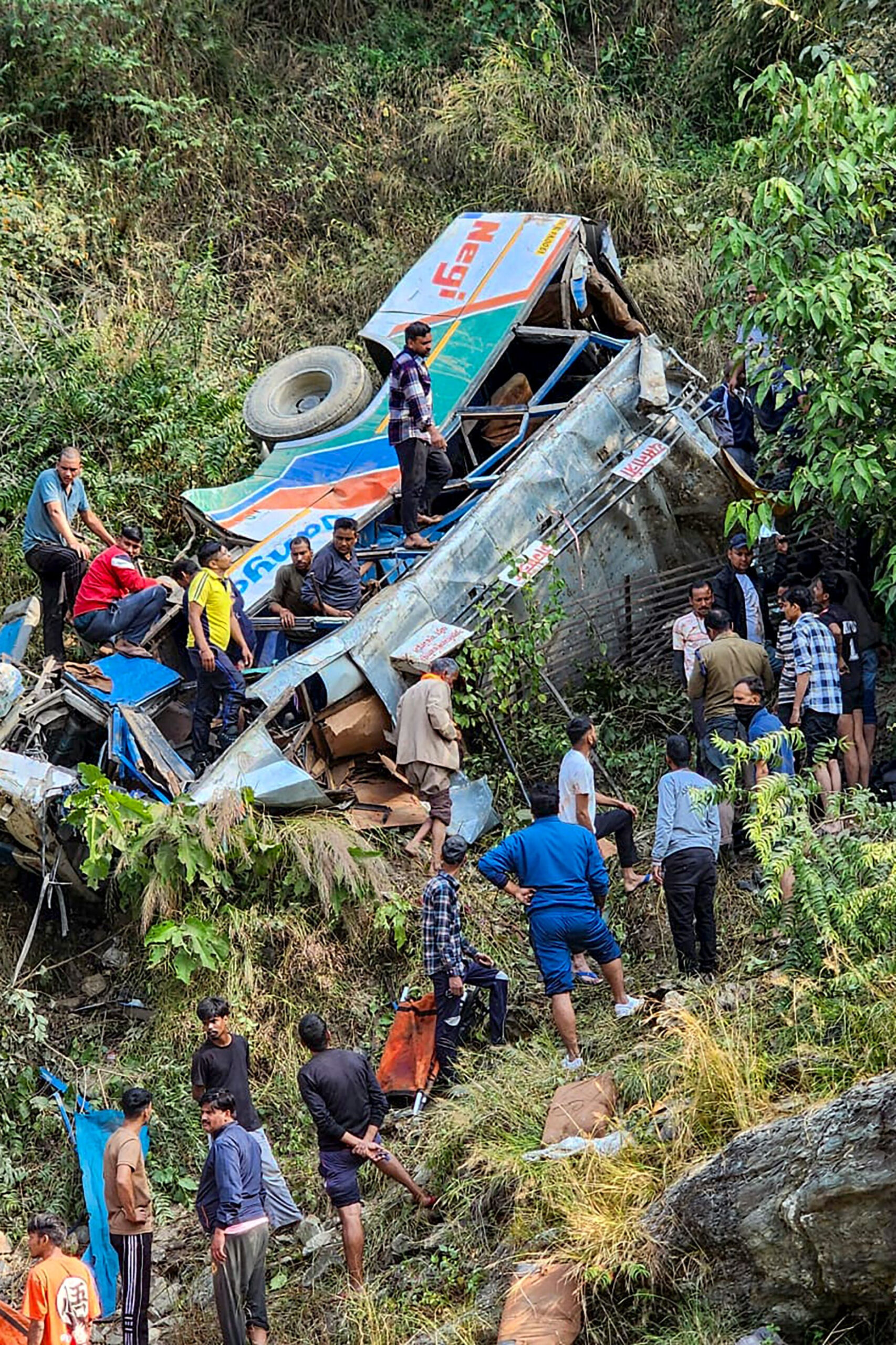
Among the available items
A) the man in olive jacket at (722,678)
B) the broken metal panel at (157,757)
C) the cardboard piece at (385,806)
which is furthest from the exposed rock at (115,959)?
the man in olive jacket at (722,678)

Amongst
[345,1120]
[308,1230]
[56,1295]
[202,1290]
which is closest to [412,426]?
[345,1120]

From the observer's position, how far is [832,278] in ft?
30.2

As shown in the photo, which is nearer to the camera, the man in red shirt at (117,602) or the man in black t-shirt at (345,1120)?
the man in black t-shirt at (345,1120)

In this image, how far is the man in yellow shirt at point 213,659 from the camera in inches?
367

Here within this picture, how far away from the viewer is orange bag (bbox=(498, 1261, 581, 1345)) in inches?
241

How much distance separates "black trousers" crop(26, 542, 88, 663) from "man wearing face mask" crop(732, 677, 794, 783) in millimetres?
4016

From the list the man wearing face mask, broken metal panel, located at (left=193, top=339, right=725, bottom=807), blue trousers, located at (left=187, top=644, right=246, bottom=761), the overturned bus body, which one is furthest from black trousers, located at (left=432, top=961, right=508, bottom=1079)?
blue trousers, located at (left=187, top=644, right=246, bottom=761)

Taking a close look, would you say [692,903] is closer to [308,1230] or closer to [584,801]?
[584,801]

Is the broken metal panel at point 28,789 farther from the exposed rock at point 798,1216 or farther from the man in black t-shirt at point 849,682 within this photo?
the man in black t-shirt at point 849,682

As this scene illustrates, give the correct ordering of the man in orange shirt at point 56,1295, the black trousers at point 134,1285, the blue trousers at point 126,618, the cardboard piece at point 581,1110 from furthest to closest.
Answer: the blue trousers at point 126,618, the black trousers at point 134,1285, the cardboard piece at point 581,1110, the man in orange shirt at point 56,1295

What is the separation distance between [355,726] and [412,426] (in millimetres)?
2094

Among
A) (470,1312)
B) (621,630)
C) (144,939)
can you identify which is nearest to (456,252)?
(621,630)

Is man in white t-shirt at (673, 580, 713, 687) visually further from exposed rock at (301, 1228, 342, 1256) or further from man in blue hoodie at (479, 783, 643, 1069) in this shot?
exposed rock at (301, 1228, 342, 1256)

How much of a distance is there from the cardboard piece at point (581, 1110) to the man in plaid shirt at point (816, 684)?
257 cm
